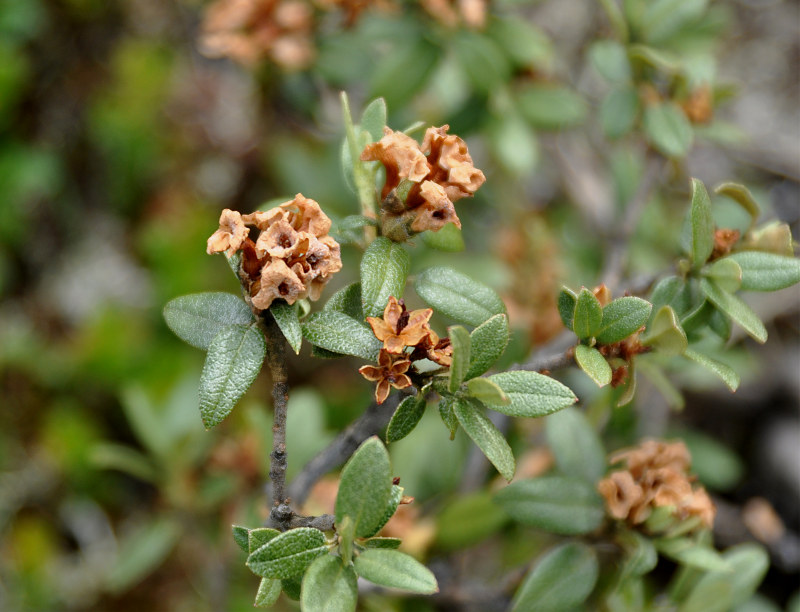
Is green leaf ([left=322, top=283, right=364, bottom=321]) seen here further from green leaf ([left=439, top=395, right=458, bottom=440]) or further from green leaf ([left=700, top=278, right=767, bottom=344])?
green leaf ([left=700, top=278, right=767, bottom=344])

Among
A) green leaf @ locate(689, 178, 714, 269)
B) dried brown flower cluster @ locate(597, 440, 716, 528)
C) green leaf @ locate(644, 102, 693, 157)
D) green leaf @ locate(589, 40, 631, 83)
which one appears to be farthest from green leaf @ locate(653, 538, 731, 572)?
green leaf @ locate(589, 40, 631, 83)

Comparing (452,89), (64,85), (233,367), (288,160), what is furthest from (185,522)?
(64,85)

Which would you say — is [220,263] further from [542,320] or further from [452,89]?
[542,320]

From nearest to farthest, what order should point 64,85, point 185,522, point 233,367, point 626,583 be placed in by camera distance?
1. point 233,367
2. point 626,583
3. point 185,522
4. point 64,85

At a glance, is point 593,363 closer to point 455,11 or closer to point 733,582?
point 733,582

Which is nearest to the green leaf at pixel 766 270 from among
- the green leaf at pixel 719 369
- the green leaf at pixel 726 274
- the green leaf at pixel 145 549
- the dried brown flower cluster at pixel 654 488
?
the green leaf at pixel 726 274

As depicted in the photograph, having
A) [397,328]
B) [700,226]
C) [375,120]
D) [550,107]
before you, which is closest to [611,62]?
[550,107]
